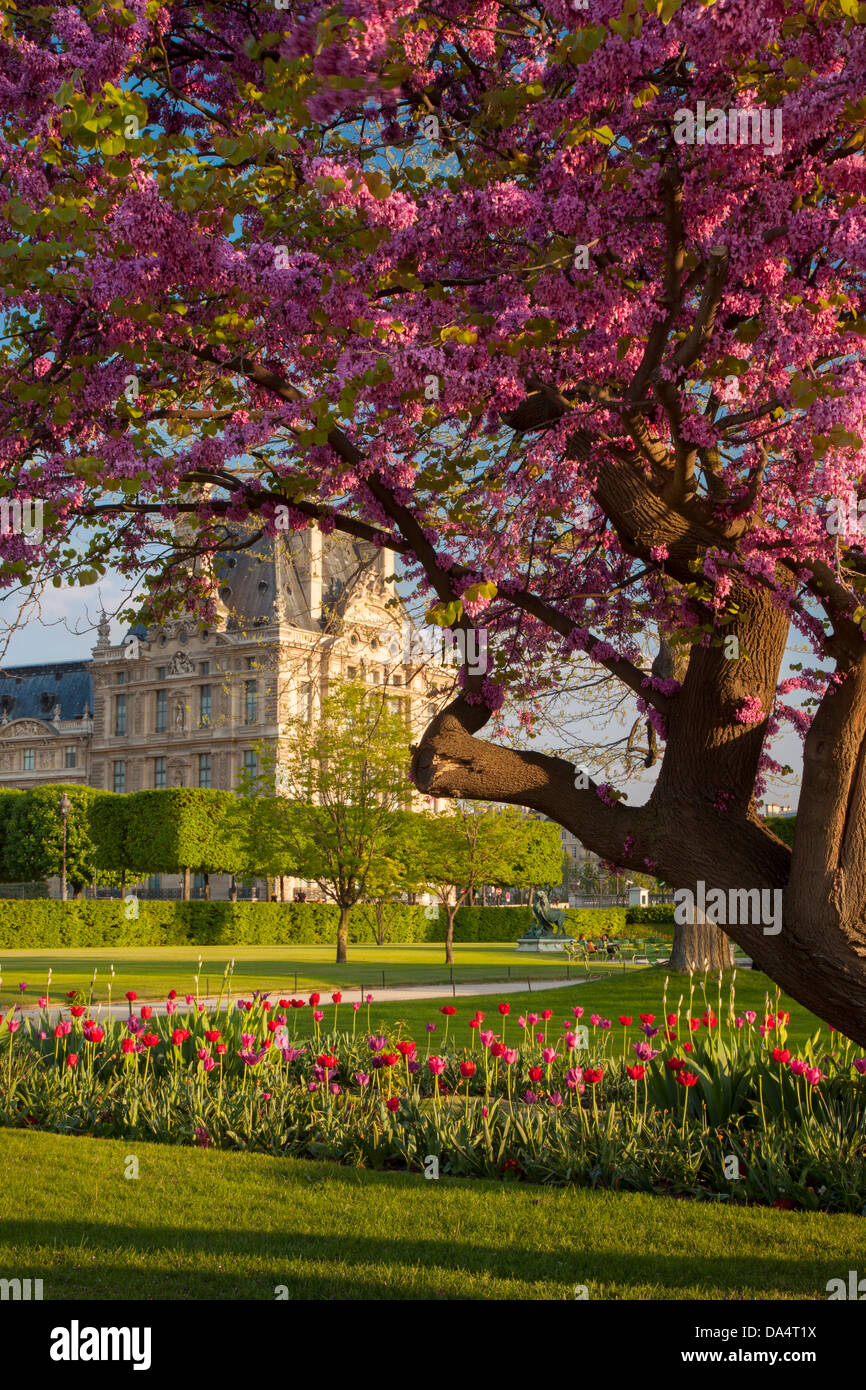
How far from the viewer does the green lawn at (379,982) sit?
17.7 meters

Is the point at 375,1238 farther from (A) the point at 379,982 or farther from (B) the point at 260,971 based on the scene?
(B) the point at 260,971

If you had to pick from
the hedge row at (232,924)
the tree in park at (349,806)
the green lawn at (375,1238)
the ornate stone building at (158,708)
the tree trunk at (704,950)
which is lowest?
the hedge row at (232,924)

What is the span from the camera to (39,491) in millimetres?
6555

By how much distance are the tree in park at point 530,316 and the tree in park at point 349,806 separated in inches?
1275

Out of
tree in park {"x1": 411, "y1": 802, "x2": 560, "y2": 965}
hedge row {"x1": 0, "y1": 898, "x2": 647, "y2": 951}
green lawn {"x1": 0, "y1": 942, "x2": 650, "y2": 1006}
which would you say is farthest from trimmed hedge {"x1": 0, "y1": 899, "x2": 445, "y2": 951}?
tree in park {"x1": 411, "y1": 802, "x2": 560, "y2": 965}

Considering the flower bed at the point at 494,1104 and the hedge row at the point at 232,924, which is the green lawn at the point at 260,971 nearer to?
the hedge row at the point at 232,924

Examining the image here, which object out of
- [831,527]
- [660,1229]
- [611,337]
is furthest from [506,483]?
[660,1229]

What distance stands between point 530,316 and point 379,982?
2163cm

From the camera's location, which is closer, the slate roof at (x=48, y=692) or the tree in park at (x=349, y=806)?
the tree in park at (x=349, y=806)

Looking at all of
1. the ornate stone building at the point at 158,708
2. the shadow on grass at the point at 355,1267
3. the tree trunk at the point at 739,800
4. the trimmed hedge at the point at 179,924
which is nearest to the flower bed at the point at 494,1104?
the shadow on grass at the point at 355,1267

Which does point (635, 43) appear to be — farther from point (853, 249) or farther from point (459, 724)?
point (459, 724)

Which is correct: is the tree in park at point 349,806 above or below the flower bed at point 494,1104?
above

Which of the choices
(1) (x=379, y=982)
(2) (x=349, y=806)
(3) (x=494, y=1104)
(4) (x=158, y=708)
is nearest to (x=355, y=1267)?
(3) (x=494, y=1104)
